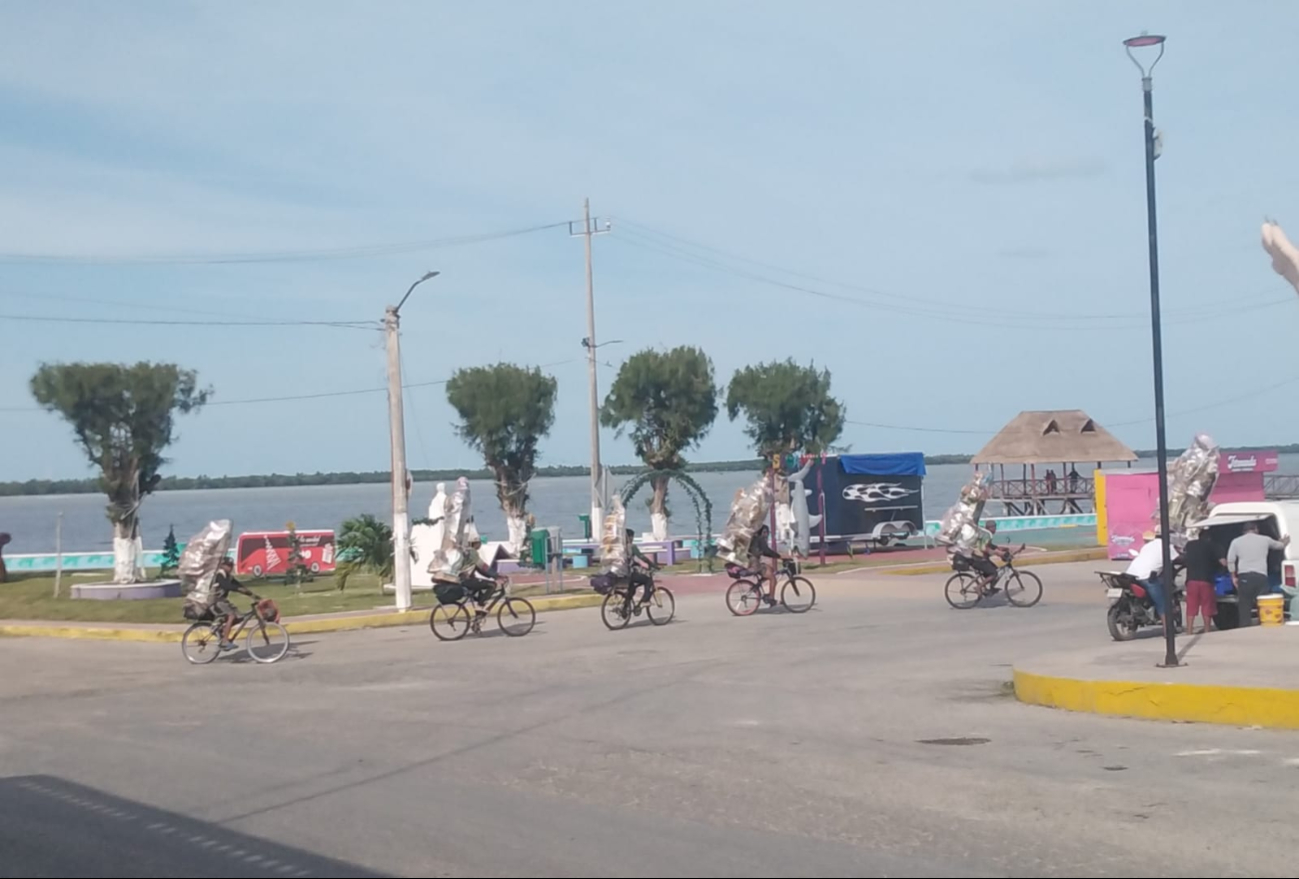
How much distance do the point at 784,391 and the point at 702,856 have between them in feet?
169

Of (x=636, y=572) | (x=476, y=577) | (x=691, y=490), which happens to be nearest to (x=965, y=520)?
(x=636, y=572)

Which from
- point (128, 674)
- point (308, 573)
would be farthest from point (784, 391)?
point (128, 674)

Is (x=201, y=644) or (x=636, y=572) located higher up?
(x=636, y=572)

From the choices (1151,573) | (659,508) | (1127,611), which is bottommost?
(1127,611)

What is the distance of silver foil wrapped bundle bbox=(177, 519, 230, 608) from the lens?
2058 cm

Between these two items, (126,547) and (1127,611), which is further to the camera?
(126,547)

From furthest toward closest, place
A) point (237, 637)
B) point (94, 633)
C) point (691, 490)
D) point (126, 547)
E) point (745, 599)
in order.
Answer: point (691, 490) → point (126, 547) → point (745, 599) → point (94, 633) → point (237, 637)

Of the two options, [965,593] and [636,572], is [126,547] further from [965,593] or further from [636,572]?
[965,593]

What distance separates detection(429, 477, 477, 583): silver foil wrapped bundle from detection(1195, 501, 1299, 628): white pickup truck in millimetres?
11264

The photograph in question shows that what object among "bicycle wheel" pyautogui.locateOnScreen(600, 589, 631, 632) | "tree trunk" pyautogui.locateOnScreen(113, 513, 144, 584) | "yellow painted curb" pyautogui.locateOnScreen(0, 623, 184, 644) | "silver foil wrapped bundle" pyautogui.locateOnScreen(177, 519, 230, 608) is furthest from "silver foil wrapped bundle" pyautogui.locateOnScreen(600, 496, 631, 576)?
"tree trunk" pyautogui.locateOnScreen(113, 513, 144, 584)

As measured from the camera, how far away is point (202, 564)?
20625 millimetres

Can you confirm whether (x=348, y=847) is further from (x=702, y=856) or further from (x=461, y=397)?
(x=461, y=397)

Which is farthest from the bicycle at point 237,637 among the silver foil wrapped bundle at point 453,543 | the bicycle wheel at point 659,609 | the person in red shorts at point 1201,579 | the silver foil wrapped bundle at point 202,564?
the person in red shorts at point 1201,579

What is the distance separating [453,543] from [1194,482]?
13.2 m
